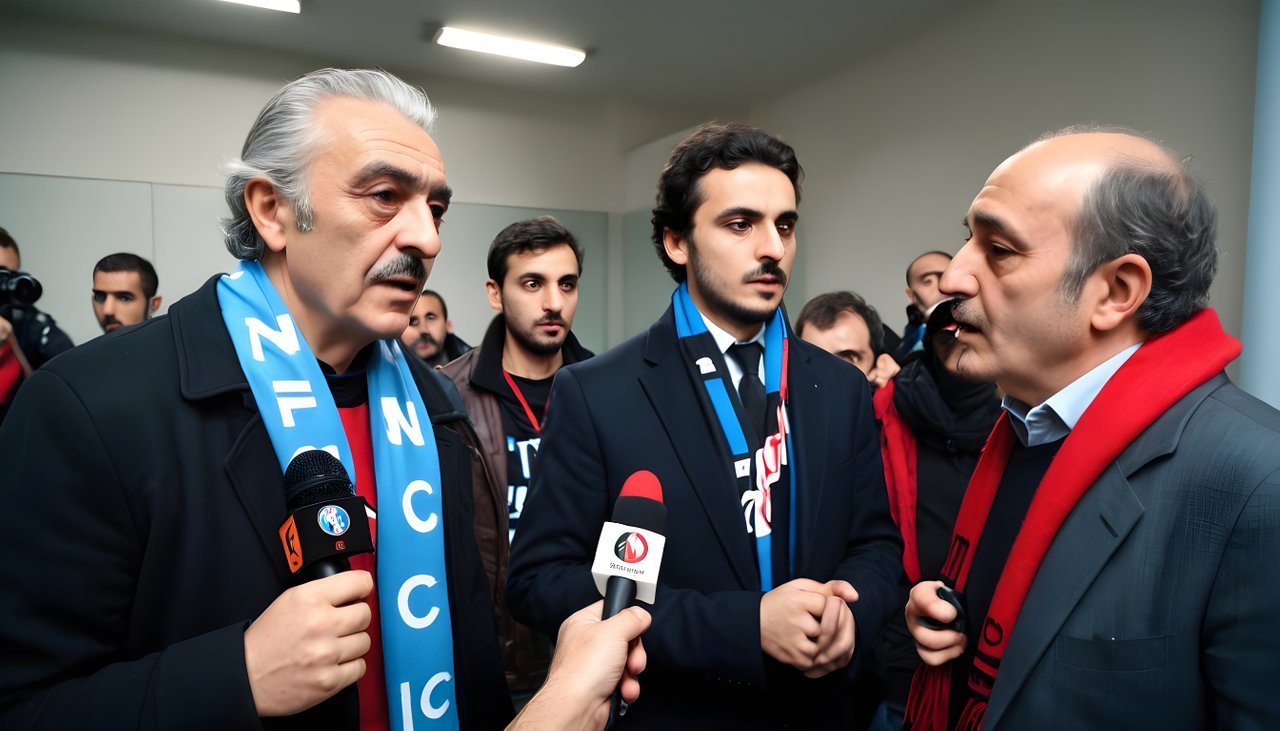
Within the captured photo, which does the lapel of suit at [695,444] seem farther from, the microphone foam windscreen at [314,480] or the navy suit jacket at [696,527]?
the microphone foam windscreen at [314,480]

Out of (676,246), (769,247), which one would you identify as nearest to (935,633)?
(769,247)

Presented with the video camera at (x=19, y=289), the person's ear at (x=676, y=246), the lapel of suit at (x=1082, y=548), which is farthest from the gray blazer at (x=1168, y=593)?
the video camera at (x=19, y=289)

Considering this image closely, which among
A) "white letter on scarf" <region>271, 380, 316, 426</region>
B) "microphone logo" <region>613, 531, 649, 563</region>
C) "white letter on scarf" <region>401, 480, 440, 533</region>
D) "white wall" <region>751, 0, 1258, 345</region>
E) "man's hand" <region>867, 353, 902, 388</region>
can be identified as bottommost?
"white letter on scarf" <region>401, 480, 440, 533</region>

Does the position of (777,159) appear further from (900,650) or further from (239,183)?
(900,650)

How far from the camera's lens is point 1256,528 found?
0.88 m

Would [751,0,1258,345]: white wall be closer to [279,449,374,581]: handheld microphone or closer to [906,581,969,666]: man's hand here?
[906,581,969,666]: man's hand

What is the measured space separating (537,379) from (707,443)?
4.62ft

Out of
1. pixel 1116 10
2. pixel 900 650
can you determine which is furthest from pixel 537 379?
pixel 1116 10

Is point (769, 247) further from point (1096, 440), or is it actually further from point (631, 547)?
point (631, 547)

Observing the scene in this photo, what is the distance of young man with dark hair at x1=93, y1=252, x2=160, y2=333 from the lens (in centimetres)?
416

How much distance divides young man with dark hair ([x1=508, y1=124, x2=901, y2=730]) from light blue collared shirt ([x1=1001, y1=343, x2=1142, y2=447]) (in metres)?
0.41

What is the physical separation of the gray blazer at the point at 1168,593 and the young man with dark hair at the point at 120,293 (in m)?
4.72

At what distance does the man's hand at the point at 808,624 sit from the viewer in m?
1.20

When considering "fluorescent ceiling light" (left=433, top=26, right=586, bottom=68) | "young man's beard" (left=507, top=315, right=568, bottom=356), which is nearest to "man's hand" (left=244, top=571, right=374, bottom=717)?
"young man's beard" (left=507, top=315, right=568, bottom=356)
